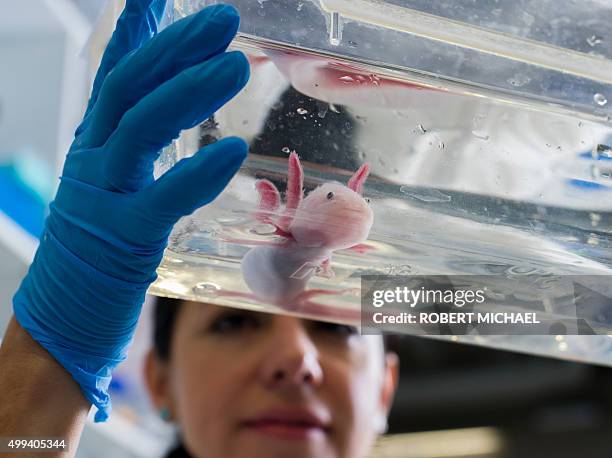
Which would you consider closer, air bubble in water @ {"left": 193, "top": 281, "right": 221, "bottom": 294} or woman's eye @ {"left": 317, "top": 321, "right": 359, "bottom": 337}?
air bubble in water @ {"left": 193, "top": 281, "right": 221, "bottom": 294}

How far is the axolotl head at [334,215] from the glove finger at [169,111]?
14 cm

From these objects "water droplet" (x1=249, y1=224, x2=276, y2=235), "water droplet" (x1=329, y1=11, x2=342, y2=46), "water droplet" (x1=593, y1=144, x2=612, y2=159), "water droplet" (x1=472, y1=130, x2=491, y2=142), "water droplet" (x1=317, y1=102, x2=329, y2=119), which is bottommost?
"water droplet" (x1=249, y1=224, x2=276, y2=235)

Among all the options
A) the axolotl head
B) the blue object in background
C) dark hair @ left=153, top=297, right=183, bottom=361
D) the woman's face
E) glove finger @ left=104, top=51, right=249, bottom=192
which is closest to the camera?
glove finger @ left=104, top=51, right=249, bottom=192

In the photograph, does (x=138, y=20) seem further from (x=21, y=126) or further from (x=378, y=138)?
(x=21, y=126)

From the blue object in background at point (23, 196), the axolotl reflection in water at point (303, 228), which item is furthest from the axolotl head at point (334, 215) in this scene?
the blue object in background at point (23, 196)

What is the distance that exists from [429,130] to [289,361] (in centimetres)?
48

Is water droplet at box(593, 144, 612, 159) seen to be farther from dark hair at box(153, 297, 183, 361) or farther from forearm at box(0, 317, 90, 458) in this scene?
dark hair at box(153, 297, 183, 361)

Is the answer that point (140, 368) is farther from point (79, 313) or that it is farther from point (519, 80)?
point (519, 80)

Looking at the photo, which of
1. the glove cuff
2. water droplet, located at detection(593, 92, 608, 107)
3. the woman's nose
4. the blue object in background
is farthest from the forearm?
the blue object in background

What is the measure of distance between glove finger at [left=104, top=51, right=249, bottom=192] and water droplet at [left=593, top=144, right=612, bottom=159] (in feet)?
1.20

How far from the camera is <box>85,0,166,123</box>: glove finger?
2.10 feet

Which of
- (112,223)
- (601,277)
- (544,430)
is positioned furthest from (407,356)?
(112,223)

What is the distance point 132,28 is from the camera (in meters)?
0.65

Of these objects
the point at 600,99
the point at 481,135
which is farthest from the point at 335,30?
the point at 600,99
